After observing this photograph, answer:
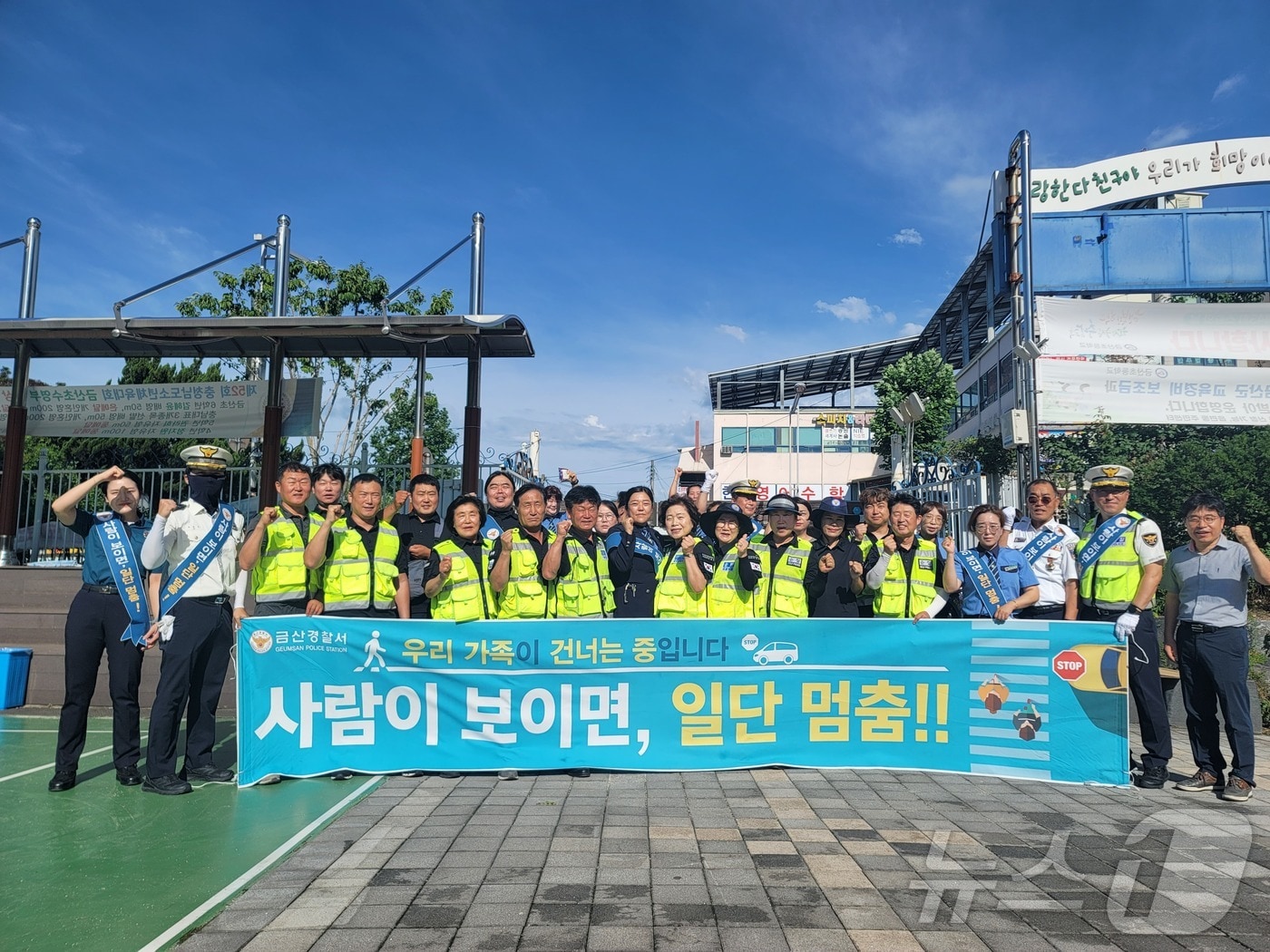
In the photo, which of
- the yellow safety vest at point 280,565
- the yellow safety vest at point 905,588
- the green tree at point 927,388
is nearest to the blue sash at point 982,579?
the yellow safety vest at point 905,588

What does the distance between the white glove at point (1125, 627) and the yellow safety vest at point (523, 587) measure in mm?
3466

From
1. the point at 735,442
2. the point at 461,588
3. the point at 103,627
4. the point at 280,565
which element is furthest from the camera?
the point at 735,442

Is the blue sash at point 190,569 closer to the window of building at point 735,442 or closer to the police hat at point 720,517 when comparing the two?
the police hat at point 720,517

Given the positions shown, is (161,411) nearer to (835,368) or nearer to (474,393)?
(474,393)

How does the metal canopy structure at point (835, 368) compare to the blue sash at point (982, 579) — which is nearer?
the blue sash at point (982, 579)

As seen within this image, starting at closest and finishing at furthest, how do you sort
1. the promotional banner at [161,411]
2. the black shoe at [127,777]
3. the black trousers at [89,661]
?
the black trousers at [89,661] → the black shoe at [127,777] → the promotional banner at [161,411]

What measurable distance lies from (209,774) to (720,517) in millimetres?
3466

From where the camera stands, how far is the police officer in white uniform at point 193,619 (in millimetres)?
4840

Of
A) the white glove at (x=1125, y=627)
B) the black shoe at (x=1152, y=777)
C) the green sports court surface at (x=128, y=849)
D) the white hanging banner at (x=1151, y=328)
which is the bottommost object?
the green sports court surface at (x=128, y=849)

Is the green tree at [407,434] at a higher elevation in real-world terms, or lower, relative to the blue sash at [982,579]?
higher

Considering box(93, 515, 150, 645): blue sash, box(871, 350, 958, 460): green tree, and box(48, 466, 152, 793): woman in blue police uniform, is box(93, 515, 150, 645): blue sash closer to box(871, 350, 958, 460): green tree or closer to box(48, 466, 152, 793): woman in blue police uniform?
box(48, 466, 152, 793): woman in blue police uniform

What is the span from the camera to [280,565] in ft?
16.8

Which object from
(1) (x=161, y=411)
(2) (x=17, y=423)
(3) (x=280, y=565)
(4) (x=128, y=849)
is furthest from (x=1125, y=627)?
(2) (x=17, y=423)

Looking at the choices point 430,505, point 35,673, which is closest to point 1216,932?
point 430,505
